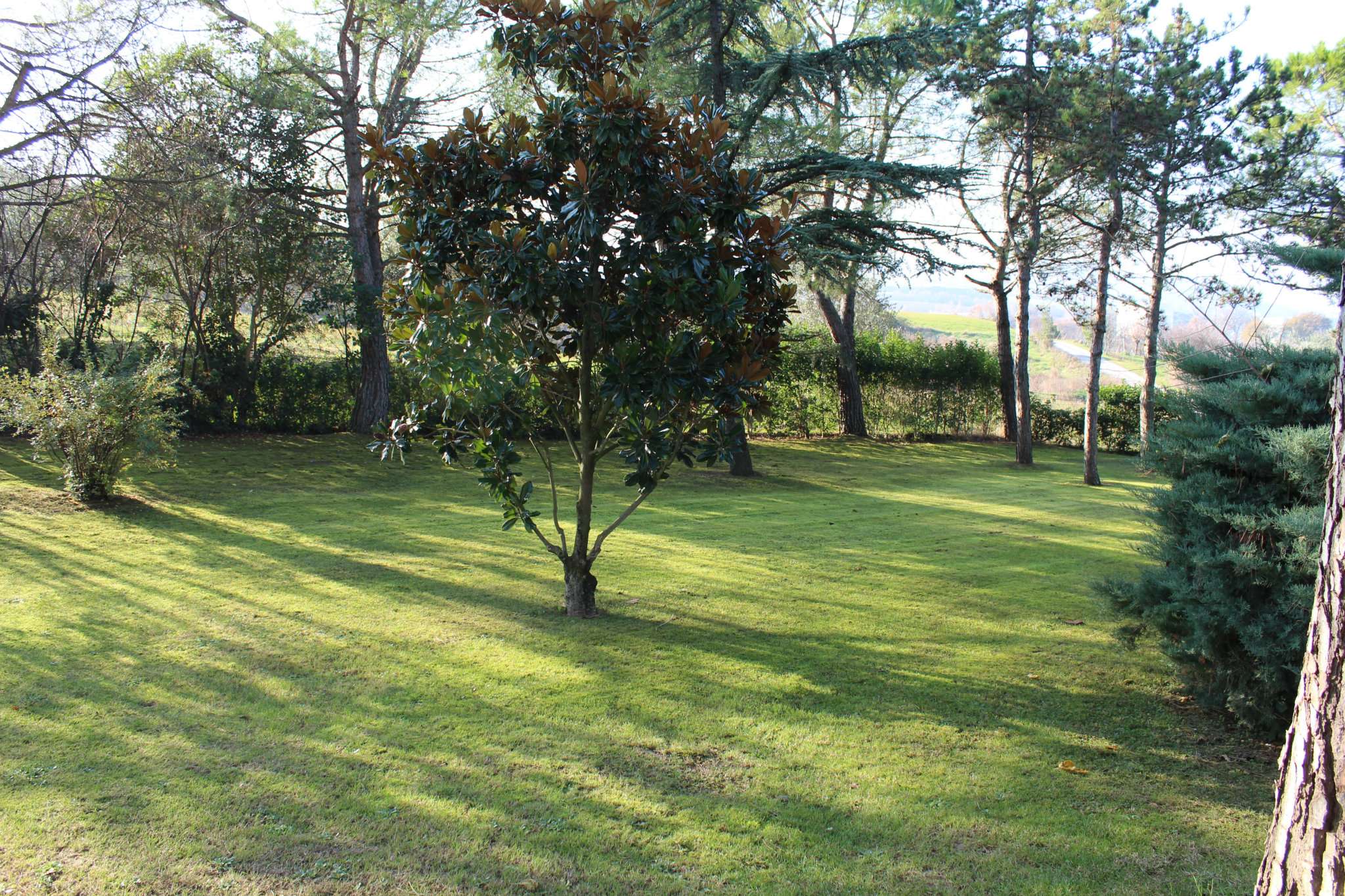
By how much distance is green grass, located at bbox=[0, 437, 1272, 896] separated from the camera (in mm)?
3062

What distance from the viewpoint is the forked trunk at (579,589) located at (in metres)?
6.08

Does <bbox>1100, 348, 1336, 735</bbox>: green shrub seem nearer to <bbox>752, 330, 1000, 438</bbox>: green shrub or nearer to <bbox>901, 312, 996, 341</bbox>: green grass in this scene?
<bbox>752, 330, 1000, 438</bbox>: green shrub

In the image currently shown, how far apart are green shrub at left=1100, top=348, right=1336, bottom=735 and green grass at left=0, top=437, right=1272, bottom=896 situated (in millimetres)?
438

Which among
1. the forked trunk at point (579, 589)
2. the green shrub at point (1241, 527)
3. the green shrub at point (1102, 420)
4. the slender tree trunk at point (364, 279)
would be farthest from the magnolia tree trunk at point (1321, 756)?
the green shrub at point (1102, 420)

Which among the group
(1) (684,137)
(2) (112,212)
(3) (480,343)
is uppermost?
(2) (112,212)

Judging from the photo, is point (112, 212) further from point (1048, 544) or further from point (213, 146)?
point (1048, 544)

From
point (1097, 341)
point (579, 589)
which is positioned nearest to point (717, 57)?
point (1097, 341)

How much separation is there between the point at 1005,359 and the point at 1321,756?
21708 millimetres

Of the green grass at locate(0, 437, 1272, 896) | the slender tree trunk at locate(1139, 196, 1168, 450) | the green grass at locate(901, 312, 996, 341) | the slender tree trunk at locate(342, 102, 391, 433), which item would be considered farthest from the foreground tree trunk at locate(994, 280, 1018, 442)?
the green grass at locate(901, 312, 996, 341)

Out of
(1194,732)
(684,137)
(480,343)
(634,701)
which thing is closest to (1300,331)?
(1194,732)

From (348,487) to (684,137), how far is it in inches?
322

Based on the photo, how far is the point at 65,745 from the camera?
378 cm

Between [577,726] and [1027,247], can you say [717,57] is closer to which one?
[1027,247]

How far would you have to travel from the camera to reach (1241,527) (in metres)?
4.22
